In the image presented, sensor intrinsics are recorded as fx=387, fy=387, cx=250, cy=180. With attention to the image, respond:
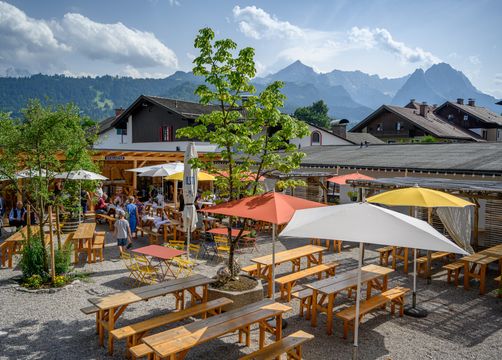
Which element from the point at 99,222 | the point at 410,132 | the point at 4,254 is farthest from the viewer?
the point at 410,132

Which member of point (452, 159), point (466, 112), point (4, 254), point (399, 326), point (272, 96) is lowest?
point (399, 326)

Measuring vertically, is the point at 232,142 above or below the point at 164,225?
above

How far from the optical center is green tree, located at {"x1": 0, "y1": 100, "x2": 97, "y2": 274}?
764 centimetres

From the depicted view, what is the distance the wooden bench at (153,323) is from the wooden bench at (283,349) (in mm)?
1324

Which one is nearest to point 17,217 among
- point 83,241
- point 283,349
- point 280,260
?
point 83,241

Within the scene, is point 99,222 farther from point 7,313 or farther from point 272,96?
point 272,96

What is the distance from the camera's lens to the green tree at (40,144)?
7.64 meters

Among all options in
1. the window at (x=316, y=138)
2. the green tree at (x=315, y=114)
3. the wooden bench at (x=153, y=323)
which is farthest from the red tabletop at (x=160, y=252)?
the green tree at (x=315, y=114)

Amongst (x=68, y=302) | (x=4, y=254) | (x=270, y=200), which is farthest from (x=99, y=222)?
(x=270, y=200)

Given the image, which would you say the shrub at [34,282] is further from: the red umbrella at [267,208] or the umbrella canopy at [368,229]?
the umbrella canopy at [368,229]

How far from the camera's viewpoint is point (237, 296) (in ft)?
21.8

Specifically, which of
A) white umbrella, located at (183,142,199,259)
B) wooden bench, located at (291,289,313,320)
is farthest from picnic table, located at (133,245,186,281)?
wooden bench, located at (291,289,313,320)

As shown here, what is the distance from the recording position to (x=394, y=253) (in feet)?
34.0

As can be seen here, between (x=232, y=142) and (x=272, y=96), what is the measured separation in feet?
3.94
